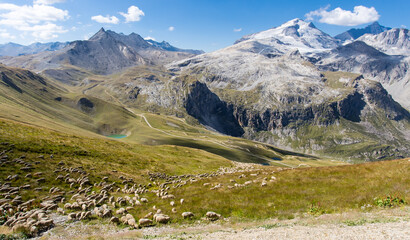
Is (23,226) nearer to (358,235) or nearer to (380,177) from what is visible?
(358,235)

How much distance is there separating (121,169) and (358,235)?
119 feet

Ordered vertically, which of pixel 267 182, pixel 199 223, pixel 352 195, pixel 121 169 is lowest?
pixel 121 169

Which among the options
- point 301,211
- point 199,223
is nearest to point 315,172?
point 301,211

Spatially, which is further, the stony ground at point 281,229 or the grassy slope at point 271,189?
the grassy slope at point 271,189

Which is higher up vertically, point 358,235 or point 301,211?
point 358,235

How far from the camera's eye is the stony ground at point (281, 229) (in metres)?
13.9

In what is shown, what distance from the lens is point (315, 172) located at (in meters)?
29.8

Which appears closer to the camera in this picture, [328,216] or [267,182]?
[328,216]

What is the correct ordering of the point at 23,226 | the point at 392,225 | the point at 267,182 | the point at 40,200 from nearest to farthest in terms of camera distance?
the point at 392,225
the point at 23,226
the point at 40,200
the point at 267,182

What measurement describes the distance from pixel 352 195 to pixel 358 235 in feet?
26.9

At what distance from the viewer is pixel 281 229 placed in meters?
15.6

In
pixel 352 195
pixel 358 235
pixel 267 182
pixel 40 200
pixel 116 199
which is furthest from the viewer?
pixel 267 182

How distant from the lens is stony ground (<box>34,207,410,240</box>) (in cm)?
1393

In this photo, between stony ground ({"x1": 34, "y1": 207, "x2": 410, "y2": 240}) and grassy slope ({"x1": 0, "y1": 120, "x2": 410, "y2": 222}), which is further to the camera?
grassy slope ({"x1": 0, "y1": 120, "x2": 410, "y2": 222})
